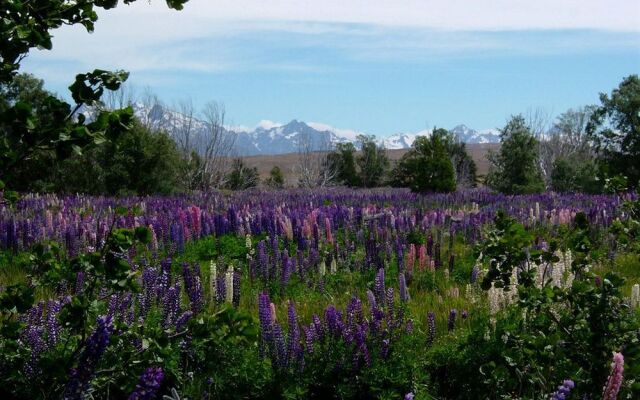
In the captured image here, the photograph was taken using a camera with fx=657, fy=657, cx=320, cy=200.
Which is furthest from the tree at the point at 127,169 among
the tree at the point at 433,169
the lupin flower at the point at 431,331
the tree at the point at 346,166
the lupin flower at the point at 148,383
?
the tree at the point at 346,166

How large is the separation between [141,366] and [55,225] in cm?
838

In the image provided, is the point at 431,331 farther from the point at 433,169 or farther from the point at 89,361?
the point at 433,169

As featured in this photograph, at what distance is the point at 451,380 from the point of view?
4652 mm

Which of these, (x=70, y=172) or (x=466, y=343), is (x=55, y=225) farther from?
(x=70, y=172)

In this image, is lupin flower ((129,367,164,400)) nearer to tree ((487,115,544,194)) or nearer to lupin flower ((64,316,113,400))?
lupin flower ((64,316,113,400))

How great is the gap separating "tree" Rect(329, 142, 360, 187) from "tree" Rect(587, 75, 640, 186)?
2313cm

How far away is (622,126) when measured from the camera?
30.7 metres

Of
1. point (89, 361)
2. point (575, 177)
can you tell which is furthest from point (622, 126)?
point (89, 361)

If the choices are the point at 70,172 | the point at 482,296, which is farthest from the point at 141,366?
the point at 70,172

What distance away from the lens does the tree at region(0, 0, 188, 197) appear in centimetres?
259

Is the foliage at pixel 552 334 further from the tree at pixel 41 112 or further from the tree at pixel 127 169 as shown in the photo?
the tree at pixel 127 169

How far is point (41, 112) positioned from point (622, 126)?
32.0m

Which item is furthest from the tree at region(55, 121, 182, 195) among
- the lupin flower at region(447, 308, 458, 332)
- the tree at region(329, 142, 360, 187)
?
the tree at region(329, 142, 360, 187)

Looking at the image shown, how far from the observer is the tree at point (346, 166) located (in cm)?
5256
